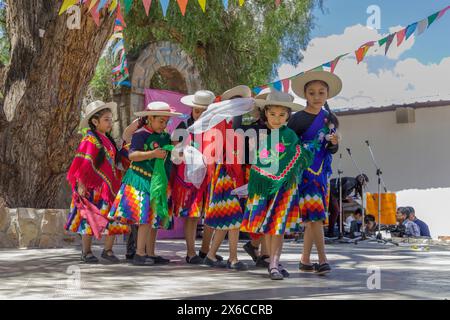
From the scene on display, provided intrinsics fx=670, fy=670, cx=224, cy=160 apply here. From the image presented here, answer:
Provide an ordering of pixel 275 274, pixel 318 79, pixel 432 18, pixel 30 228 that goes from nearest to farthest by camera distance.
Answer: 1. pixel 275 274
2. pixel 318 79
3. pixel 30 228
4. pixel 432 18

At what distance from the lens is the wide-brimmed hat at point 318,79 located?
547cm

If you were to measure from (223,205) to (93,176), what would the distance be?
132cm

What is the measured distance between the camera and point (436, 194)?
16.2 meters

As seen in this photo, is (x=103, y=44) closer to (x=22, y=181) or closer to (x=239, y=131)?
(x=22, y=181)

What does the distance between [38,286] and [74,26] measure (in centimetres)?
489

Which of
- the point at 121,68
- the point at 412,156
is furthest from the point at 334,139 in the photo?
the point at 412,156

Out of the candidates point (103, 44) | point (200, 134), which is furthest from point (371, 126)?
point (200, 134)

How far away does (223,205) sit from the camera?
5660 mm

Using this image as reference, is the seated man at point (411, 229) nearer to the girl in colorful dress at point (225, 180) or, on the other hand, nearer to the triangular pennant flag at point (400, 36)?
the triangular pennant flag at point (400, 36)

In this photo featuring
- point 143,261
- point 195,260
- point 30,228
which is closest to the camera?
point 143,261

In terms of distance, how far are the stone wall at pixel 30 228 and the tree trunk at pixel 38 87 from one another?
58 centimetres

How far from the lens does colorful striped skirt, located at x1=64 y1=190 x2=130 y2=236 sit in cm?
614

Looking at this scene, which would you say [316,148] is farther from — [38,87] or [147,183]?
[38,87]

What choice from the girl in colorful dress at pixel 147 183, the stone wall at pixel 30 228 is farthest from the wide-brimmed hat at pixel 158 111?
the stone wall at pixel 30 228
